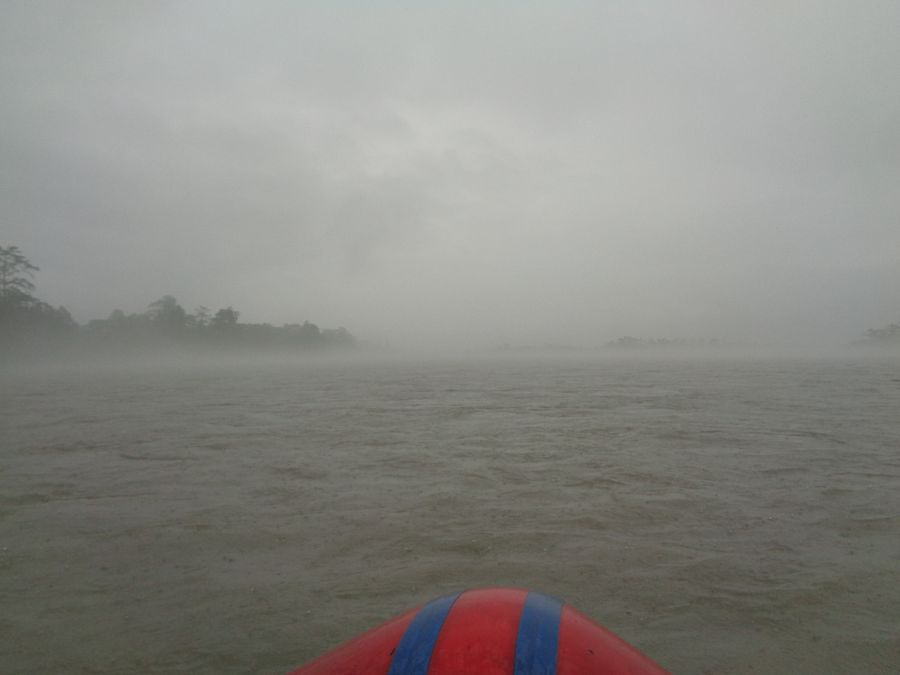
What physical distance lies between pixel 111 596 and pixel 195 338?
131927mm

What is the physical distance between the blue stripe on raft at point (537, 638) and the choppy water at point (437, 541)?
5.07 feet

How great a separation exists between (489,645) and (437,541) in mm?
3358

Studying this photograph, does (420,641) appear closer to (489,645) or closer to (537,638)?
(489,645)

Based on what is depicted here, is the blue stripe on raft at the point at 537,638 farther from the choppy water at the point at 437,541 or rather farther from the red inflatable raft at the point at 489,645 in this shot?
the choppy water at the point at 437,541

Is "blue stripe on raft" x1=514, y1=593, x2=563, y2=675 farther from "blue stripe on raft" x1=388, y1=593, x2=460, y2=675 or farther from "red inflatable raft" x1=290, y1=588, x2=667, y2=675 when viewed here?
"blue stripe on raft" x1=388, y1=593, x2=460, y2=675

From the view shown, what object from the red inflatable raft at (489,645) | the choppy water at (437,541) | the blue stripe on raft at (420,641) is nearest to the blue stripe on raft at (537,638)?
the red inflatable raft at (489,645)

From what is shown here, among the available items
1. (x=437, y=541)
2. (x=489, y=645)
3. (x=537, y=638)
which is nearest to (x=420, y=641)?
(x=489, y=645)

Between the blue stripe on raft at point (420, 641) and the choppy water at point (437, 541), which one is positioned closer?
the blue stripe on raft at point (420, 641)

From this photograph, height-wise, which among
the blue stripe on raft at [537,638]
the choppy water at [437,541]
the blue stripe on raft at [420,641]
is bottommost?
the choppy water at [437,541]

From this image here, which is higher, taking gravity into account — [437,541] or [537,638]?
[537,638]

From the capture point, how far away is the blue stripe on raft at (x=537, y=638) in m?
1.92

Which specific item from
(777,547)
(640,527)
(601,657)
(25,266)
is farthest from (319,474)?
(25,266)

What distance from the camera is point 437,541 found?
5.23 meters

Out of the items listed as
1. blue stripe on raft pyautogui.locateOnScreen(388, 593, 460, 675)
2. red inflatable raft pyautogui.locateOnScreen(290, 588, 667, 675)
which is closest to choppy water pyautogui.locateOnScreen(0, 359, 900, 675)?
red inflatable raft pyautogui.locateOnScreen(290, 588, 667, 675)
